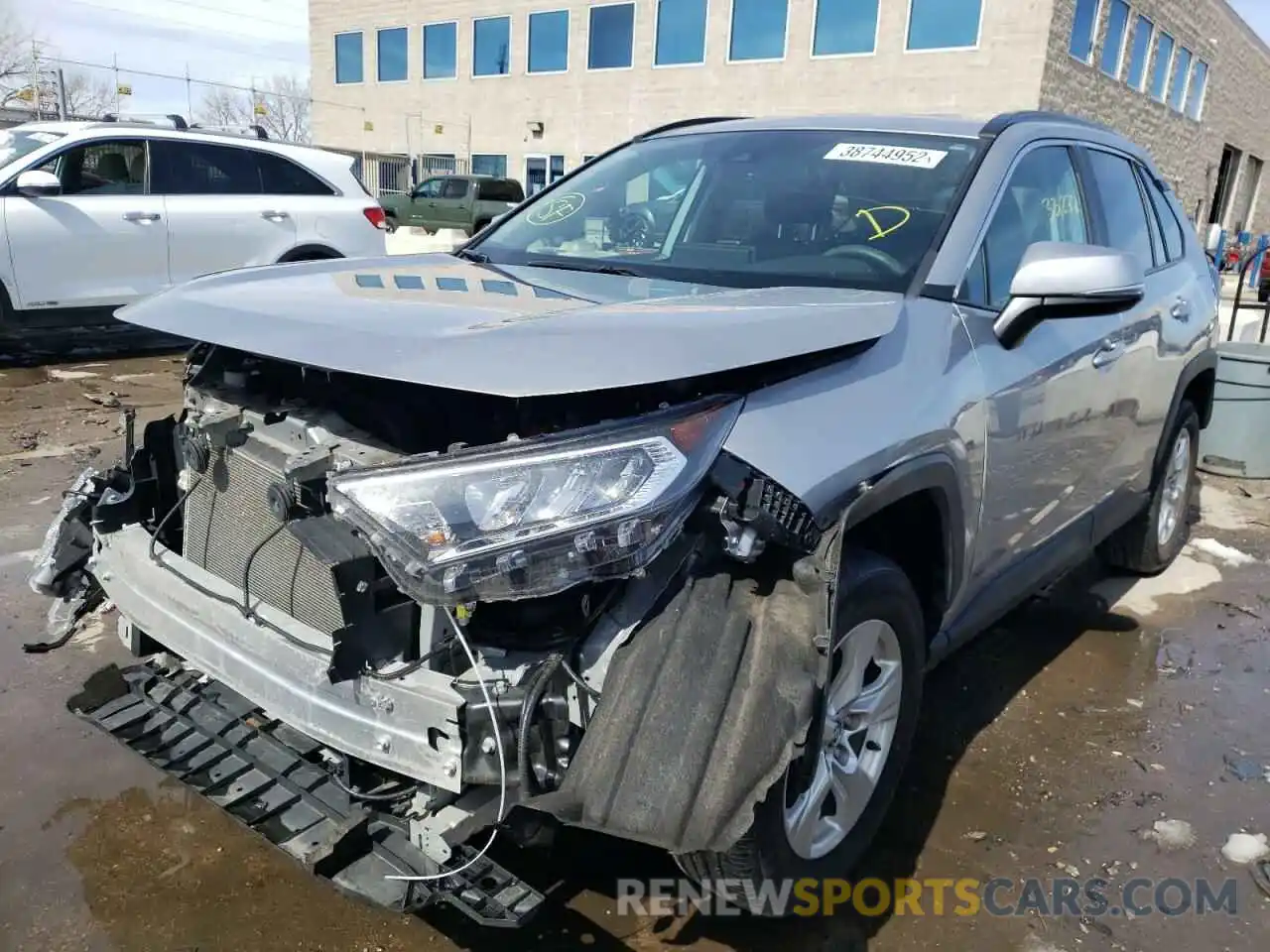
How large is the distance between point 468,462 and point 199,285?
119 centimetres

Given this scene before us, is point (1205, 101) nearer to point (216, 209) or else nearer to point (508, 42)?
point (508, 42)

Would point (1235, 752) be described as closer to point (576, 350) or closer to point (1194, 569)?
point (1194, 569)

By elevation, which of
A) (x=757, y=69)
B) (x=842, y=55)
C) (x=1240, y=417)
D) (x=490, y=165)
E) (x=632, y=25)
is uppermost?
(x=632, y=25)

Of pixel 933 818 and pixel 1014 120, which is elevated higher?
pixel 1014 120

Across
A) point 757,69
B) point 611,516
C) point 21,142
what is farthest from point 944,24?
point 611,516

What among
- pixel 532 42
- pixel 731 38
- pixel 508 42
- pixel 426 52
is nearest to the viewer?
pixel 731 38

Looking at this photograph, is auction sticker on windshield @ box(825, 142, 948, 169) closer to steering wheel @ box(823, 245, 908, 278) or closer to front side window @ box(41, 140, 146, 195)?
steering wheel @ box(823, 245, 908, 278)

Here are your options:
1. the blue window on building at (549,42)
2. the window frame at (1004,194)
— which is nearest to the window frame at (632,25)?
the blue window on building at (549,42)

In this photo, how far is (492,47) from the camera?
1307 inches

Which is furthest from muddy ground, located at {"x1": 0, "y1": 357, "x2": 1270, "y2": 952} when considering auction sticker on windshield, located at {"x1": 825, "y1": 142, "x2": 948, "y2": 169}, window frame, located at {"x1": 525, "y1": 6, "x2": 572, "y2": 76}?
window frame, located at {"x1": 525, "y1": 6, "x2": 572, "y2": 76}

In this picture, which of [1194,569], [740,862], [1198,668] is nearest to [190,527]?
[740,862]

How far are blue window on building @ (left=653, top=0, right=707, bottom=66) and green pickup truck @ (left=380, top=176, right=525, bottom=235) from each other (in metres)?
6.20

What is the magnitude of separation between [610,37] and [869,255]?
3000 centimetres

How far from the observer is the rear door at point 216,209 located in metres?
8.65
